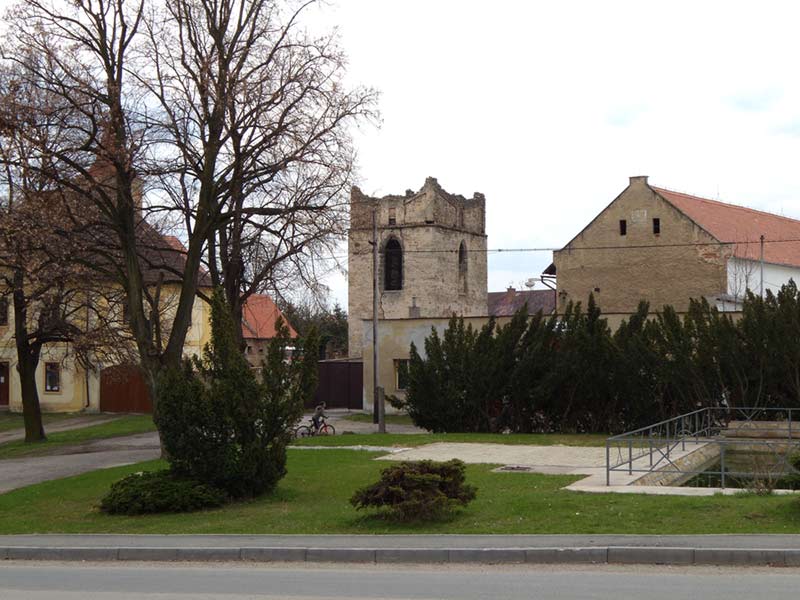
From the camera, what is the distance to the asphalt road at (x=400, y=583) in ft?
31.9

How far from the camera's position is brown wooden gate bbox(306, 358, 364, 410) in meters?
52.2

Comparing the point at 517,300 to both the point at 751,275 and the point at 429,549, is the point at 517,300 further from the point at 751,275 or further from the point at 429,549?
the point at 429,549

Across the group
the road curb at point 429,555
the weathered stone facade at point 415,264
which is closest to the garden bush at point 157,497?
the road curb at point 429,555

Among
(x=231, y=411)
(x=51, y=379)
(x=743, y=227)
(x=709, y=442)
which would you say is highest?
(x=743, y=227)

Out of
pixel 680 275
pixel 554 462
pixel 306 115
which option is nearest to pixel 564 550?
pixel 554 462

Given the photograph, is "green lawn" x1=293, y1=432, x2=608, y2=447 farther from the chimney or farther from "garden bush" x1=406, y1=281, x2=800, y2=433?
the chimney

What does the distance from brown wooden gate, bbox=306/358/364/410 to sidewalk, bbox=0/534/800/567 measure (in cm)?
3763

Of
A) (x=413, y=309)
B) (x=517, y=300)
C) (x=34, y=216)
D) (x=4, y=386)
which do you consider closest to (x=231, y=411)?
(x=34, y=216)

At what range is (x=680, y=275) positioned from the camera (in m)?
48.2

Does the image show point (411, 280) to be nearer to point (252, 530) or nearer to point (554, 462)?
point (554, 462)

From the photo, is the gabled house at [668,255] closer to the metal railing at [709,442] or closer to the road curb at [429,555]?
the metal railing at [709,442]

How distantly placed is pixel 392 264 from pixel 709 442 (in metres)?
46.4

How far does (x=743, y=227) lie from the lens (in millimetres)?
51781

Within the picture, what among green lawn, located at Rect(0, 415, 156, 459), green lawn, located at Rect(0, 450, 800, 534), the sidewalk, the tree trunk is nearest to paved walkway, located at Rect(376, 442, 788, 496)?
green lawn, located at Rect(0, 450, 800, 534)
